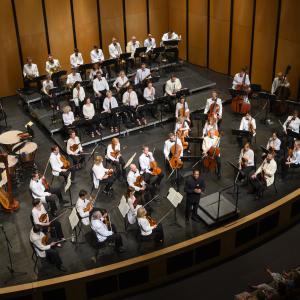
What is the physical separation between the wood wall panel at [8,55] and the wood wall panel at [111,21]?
308 cm

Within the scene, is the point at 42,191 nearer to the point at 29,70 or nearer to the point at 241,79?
the point at 29,70

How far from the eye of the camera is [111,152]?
11625 mm

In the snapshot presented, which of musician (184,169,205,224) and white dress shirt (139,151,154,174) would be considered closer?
musician (184,169,205,224)

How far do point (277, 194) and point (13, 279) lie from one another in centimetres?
586

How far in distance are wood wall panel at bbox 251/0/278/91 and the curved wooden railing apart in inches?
235

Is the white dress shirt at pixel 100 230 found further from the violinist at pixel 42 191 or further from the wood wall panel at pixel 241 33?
the wood wall panel at pixel 241 33

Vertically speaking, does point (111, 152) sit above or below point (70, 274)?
above

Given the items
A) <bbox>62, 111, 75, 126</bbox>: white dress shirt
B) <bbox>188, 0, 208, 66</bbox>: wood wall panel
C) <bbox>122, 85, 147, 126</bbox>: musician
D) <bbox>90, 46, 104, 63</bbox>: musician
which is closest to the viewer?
<bbox>62, 111, 75, 126</bbox>: white dress shirt

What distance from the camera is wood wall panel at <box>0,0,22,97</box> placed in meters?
15.2

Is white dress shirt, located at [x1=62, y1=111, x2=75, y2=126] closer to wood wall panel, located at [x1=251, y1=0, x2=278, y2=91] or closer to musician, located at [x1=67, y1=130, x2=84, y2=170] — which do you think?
musician, located at [x1=67, y1=130, x2=84, y2=170]

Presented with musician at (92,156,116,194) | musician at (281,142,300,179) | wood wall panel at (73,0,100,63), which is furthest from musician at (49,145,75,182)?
wood wall panel at (73,0,100,63)

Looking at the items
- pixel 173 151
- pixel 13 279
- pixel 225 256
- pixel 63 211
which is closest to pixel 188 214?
pixel 225 256

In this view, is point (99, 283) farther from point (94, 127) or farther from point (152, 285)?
point (94, 127)

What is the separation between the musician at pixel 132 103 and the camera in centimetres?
1378
